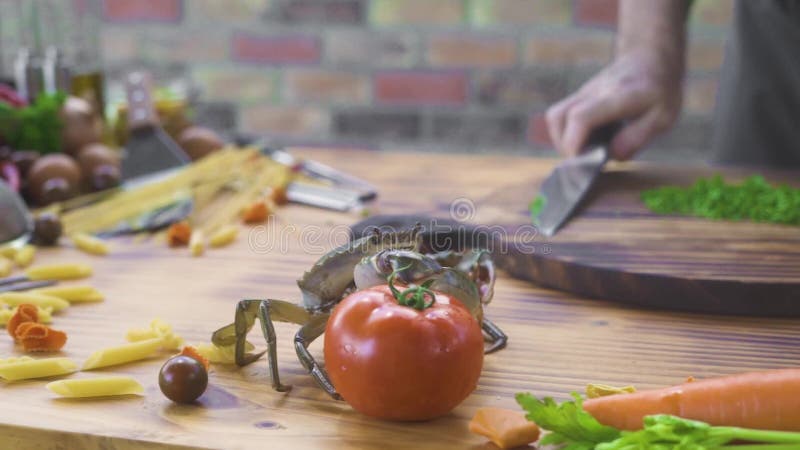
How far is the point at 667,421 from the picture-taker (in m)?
0.77

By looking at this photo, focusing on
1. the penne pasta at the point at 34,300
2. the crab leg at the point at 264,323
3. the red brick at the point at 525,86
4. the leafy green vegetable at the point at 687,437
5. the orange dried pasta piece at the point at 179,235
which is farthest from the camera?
the red brick at the point at 525,86

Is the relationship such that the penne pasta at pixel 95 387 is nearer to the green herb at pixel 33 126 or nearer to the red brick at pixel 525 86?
the green herb at pixel 33 126

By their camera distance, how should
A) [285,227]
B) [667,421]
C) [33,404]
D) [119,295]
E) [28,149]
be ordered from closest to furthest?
[667,421], [33,404], [119,295], [285,227], [28,149]

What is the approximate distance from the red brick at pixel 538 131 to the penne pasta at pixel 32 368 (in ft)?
6.30

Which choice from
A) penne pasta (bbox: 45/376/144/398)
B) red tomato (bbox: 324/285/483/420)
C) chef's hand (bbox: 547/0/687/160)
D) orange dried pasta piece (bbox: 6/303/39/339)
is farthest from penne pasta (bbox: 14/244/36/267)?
chef's hand (bbox: 547/0/687/160)

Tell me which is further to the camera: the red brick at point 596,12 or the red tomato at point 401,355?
the red brick at point 596,12

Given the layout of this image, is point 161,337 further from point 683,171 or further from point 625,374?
point 683,171

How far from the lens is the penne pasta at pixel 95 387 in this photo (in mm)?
951

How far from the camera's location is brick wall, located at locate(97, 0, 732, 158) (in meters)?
2.61

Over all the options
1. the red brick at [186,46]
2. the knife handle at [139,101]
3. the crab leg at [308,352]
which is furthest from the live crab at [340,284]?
the red brick at [186,46]

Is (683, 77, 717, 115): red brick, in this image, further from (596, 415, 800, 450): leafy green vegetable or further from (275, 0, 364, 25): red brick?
(596, 415, 800, 450): leafy green vegetable

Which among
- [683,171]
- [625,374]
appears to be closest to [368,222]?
[625,374]

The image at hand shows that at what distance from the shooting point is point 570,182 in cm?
164

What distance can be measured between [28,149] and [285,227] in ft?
1.82
